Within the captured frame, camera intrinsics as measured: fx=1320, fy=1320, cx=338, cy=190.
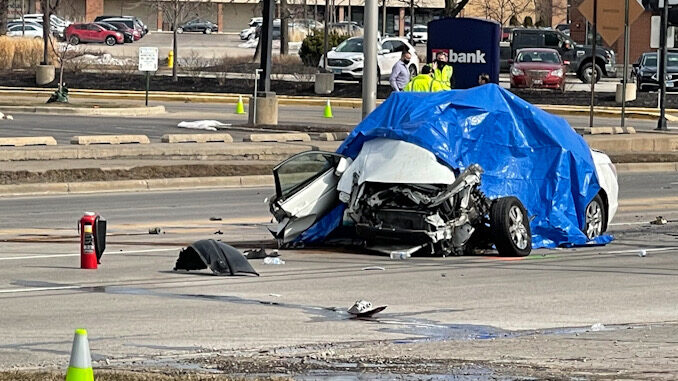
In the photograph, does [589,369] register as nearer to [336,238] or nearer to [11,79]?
[336,238]

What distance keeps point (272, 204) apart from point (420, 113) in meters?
1.99

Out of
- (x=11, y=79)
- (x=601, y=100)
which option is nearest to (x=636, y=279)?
(x=601, y=100)

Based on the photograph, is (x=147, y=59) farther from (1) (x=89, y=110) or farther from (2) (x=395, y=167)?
(2) (x=395, y=167)

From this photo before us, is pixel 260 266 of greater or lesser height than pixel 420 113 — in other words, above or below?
below

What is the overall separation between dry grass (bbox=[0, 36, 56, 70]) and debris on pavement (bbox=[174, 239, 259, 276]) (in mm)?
44967

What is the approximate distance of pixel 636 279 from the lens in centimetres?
1296

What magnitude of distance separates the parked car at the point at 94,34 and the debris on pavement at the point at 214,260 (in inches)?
2900

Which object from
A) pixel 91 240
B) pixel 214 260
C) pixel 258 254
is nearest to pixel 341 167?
pixel 258 254

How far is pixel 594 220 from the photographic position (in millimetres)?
15969

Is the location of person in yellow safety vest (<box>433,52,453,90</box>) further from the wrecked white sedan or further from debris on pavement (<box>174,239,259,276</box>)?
debris on pavement (<box>174,239,259,276</box>)

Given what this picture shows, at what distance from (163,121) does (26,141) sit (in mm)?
9144

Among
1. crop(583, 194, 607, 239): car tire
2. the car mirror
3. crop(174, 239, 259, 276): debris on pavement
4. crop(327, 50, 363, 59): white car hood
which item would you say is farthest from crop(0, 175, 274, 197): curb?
crop(327, 50, 363, 59): white car hood

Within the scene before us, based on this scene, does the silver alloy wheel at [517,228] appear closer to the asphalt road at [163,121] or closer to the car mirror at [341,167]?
the car mirror at [341,167]

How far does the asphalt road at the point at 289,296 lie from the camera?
31.6 feet
